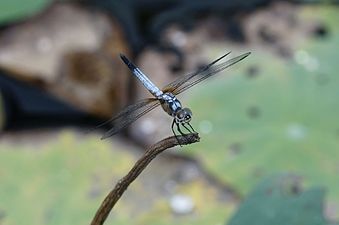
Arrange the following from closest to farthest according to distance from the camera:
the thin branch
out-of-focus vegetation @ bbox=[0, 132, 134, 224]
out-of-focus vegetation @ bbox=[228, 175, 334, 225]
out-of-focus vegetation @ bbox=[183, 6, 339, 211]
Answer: the thin branch
out-of-focus vegetation @ bbox=[228, 175, 334, 225]
out-of-focus vegetation @ bbox=[0, 132, 134, 224]
out-of-focus vegetation @ bbox=[183, 6, 339, 211]

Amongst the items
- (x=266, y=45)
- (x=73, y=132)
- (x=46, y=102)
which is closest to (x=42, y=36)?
(x=46, y=102)

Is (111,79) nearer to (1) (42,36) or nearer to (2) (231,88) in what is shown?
(1) (42,36)

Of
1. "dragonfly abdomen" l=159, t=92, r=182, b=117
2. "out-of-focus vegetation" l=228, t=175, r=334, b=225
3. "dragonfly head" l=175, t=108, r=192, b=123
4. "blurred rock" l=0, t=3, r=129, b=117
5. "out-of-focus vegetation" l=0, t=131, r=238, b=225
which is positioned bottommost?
"out-of-focus vegetation" l=228, t=175, r=334, b=225

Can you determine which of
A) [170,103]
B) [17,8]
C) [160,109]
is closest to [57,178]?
[160,109]

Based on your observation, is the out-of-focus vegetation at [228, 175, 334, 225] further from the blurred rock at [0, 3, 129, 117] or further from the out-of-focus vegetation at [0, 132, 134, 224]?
the blurred rock at [0, 3, 129, 117]

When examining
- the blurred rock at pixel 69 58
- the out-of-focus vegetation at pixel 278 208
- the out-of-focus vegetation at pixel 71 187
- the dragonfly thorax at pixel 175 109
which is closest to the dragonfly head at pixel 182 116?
the dragonfly thorax at pixel 175 109

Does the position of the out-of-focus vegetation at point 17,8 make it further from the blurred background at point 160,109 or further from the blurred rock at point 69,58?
the blurred rock at point 69,58

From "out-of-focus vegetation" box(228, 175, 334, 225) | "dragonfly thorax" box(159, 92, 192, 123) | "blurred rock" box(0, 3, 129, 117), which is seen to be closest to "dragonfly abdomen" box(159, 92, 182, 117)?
"dragonfly thorax" box(159, 92, 192, 123)

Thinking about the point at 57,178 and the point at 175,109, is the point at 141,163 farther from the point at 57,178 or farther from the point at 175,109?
the point at 57,178
